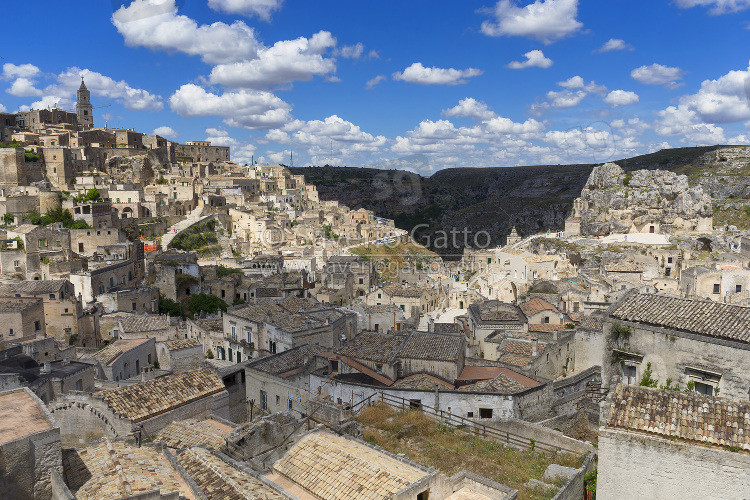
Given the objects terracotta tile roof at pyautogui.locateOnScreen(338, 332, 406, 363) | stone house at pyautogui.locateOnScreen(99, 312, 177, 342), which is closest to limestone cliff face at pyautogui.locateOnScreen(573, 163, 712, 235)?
Result: terracotta tile roof at pyautogui.locateOnScreen(338, 332, 406, 363)

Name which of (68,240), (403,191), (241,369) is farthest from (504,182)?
(241,369)

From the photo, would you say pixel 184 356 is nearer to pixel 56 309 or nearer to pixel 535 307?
pixel 56 309

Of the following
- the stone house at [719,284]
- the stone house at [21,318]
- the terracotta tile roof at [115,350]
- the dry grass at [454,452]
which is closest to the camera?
the dry grass at [454,452]

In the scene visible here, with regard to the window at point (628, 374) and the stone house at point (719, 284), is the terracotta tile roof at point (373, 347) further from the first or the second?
the stone house at point (719, 284)

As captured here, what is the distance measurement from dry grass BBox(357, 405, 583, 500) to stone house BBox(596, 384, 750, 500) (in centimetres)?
158

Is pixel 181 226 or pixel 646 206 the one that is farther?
pixel 646 206

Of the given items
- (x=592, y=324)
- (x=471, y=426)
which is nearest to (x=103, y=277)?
(x=471, y=426)

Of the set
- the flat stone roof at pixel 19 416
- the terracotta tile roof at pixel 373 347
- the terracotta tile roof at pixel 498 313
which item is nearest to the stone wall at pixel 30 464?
the flat stone roof at pixel 19 416

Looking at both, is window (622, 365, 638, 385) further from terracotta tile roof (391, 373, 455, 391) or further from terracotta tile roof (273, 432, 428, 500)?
terracotta tile roof (391, 373, 455, 391)

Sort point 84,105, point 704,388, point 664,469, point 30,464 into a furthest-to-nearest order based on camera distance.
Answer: point 84,105 → point 704,388 → point 664,469 → point 30,464

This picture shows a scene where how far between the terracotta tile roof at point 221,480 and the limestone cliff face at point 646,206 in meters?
67.3

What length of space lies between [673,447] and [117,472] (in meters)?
10.7

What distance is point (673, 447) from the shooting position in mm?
10289

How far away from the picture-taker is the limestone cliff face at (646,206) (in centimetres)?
6956
